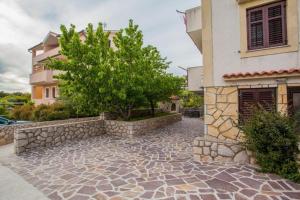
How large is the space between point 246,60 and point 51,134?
10538 mm

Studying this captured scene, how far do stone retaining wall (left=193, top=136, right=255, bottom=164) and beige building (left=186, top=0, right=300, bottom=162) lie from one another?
0.60 m

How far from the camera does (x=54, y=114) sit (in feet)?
49.1

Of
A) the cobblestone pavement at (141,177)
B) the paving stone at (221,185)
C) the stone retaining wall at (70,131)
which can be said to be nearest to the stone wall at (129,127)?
the stone retaining wall at (70,131)

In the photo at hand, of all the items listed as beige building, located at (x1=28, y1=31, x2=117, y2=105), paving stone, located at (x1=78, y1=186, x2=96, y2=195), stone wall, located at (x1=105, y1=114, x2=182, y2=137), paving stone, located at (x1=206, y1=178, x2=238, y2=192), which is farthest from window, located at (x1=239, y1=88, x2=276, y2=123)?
beige building, located at (x1=28, y1=31, x2=117, y2=105)

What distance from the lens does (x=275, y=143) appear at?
5.32m

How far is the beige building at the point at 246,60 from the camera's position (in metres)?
6.50

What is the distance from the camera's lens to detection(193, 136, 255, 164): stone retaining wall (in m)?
6.43

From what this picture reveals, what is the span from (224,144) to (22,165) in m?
7.97

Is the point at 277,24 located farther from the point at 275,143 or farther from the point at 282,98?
the point at 275,143

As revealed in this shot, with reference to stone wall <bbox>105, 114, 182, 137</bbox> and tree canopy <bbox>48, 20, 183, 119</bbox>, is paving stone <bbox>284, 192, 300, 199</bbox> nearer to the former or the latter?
tree canopy <bbox>48, 20, 183, 119</bbox>

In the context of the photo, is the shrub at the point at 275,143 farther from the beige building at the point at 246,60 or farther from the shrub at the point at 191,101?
the shrub at the point at 191,101

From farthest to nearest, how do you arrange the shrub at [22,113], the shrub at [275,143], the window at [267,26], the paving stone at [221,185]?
the shrub at [22,113]
the window at [267,26]
the shrub at [275,143]
the paving stone at [221,185]

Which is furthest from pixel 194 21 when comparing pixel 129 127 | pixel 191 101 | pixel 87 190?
pixel 191 101

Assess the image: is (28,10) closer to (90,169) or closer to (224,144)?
(90,169)
